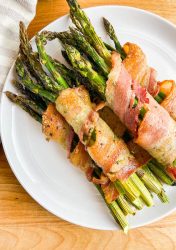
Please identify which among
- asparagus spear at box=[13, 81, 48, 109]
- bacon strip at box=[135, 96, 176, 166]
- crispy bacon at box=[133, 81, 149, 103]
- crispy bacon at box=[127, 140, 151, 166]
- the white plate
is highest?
crispy bacon at box=[133, 81, 149, 103]

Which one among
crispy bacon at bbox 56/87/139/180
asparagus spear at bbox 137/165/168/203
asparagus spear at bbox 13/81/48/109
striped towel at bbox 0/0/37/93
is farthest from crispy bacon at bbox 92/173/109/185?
striped towel at bbox 0/0/37/93

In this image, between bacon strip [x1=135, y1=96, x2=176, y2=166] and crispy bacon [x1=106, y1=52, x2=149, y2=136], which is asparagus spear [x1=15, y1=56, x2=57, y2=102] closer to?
crispy bacon [x1=106, y1=52, x2=149, y2=136]

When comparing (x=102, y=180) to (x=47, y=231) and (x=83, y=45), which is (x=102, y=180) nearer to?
(x=47, y=231)

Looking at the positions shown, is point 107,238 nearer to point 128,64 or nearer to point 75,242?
point 75,242

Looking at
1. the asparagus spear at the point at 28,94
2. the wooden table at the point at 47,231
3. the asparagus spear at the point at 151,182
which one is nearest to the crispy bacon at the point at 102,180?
the asparagus spear at the point at 151,182

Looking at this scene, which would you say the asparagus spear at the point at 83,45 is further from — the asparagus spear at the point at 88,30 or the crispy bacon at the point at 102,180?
the crispy bacon at the point at 102,180

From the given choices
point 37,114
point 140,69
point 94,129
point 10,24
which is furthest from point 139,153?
point 10,24
